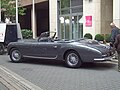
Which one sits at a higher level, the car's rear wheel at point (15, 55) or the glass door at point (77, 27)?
the glass door at point (77, 27)

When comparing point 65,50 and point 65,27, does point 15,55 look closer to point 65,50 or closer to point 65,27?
point 65,50

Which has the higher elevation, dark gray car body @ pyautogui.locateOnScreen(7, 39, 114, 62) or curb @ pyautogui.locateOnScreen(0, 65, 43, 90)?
dark gray car body @ pyautogui.locateOnScreen(7, 39, 114, 62)

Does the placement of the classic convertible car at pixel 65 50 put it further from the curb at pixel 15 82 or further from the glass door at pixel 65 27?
the glass door at pixel 65 27

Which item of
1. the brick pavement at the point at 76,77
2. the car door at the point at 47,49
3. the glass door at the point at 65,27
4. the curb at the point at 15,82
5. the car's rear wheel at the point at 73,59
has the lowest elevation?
the brick pavement at the point at 76,77

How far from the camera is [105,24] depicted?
26.4 metres

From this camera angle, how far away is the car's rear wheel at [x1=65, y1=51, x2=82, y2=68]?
44.1 ft

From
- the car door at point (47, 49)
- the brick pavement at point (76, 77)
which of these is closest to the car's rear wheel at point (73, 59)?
the brick pavement at point (76, 77)

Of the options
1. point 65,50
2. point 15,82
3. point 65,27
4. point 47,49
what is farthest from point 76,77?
point 65,27

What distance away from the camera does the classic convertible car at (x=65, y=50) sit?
13.1 m

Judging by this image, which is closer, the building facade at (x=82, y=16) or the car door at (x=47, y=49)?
the car door at (x=47, y=49)

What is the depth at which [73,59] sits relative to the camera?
13.6 metres

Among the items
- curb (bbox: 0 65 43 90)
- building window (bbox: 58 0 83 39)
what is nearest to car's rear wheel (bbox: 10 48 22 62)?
curb (bbox: 0 65 43 90)

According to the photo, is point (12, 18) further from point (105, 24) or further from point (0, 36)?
point (0, 36)

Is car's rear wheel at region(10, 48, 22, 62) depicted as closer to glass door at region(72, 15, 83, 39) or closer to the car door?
the car door
